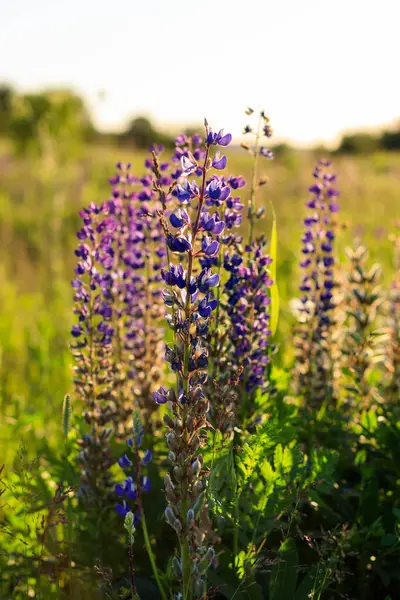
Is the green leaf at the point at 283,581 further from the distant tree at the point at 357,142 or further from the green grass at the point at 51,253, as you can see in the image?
the distant tree at the point at 357,142

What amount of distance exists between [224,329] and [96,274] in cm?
54

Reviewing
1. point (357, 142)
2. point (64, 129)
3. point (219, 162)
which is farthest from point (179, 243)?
point (357, 142)

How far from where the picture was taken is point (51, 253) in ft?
37.5

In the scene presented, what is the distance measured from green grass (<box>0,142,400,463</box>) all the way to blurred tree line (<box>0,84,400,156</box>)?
0.63 metres

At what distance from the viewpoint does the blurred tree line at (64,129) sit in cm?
1004

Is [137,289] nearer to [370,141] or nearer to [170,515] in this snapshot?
[170,515]

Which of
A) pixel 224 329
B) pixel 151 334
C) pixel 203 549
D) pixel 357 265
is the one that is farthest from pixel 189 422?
pixel 357 265

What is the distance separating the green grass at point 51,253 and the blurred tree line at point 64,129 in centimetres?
63

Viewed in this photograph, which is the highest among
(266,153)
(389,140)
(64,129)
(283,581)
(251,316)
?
(389,140)

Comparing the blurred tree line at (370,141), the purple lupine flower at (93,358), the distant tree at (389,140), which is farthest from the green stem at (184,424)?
the distant tree at (389,140)

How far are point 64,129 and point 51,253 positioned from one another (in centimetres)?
230

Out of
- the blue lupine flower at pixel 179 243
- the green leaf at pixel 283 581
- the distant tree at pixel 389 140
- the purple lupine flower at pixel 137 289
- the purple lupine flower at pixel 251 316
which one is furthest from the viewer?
the distant tree at pixel 389 140

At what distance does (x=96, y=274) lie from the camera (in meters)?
2.49

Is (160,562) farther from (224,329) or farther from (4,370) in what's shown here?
→ (4,370)
